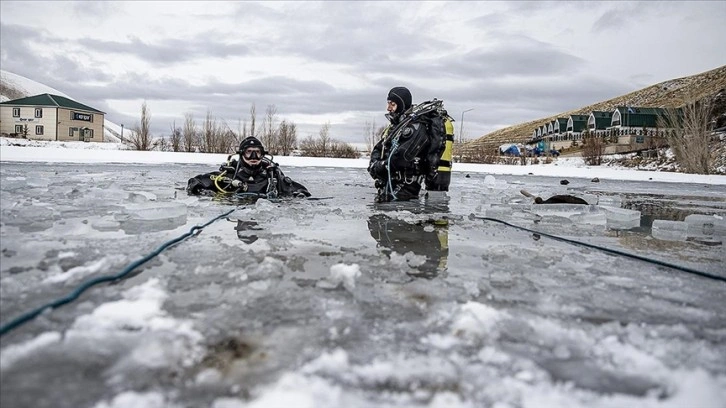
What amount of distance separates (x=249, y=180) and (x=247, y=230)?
11.3 feet

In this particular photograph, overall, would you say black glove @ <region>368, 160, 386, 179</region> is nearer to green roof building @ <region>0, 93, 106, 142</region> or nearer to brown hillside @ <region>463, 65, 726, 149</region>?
green roof building @ <region>0, 93, 106, 142</region>

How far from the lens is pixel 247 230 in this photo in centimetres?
370

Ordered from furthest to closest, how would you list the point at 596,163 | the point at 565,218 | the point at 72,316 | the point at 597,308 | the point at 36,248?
the point at 596,163, the point at 565,218, the point at 36,248, the point at 597,308, the point at 72,316

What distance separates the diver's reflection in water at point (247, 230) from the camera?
10.9 ft

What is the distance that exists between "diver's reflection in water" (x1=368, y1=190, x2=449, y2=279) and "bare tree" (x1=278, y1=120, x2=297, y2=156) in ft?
89.6

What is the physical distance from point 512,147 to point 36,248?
131ft

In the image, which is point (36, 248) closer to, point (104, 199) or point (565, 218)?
point (104, 199)

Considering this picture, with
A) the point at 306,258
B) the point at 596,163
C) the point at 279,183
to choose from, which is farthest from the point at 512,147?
the point at 306,258

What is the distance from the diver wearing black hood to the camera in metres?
6.02

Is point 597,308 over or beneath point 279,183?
beneath

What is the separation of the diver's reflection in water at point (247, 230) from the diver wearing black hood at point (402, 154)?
8.40 ft

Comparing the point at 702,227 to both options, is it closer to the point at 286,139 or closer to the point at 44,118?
the point at 286,139

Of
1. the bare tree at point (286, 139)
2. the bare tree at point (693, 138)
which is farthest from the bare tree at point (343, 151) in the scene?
the bare tree at point (693, 138)

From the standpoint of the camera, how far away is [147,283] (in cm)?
212
